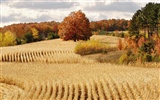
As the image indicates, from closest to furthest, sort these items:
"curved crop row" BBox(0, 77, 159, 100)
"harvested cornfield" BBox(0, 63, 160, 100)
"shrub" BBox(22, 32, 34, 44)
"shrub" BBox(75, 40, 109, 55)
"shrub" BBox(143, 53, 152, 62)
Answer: "curved crop row" BBox(0, 77, 159, 100) < "harvested cornfield" BBox(0, 63, 160, 100) < "shrub" BBox(143, 53, 152, 62) < "shrub" BBox(75, 40, 109, 55) < "shrub" BBox(22, 32, 34, 44)

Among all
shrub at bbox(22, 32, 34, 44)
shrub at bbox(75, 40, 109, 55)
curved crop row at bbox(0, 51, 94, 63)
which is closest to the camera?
curved crop row at bbox(0, 51, 94, 63)

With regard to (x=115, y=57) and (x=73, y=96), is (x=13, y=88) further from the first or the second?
(x=115, y=57)

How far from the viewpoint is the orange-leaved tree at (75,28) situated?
277 feet

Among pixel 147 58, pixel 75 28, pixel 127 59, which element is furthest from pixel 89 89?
pixel 75 28

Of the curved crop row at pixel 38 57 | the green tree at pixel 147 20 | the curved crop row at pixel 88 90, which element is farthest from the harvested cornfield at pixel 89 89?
the green tree at pixel 147 20

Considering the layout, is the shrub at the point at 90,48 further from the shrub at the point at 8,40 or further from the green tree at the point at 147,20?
the shrub at the point at 8,40

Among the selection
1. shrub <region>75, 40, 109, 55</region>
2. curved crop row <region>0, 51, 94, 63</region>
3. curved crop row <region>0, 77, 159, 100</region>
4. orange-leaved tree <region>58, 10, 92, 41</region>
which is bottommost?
curved crop row <region>0, 51, 94, 63</region>

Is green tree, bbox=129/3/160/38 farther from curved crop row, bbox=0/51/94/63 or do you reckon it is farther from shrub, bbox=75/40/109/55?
curved crop row, bbox=0/51/94/63

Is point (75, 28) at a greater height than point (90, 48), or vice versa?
point (75, 28)

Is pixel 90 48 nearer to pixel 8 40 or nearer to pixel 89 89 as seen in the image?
pixel 89 89

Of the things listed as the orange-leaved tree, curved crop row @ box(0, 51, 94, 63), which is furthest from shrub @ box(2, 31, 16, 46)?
curved crop row @ box(0, 51, 94, 63)

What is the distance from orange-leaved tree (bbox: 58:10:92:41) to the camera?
8450 centimetres

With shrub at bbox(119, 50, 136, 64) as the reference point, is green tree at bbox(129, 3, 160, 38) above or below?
above

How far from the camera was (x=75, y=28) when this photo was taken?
277 ft
